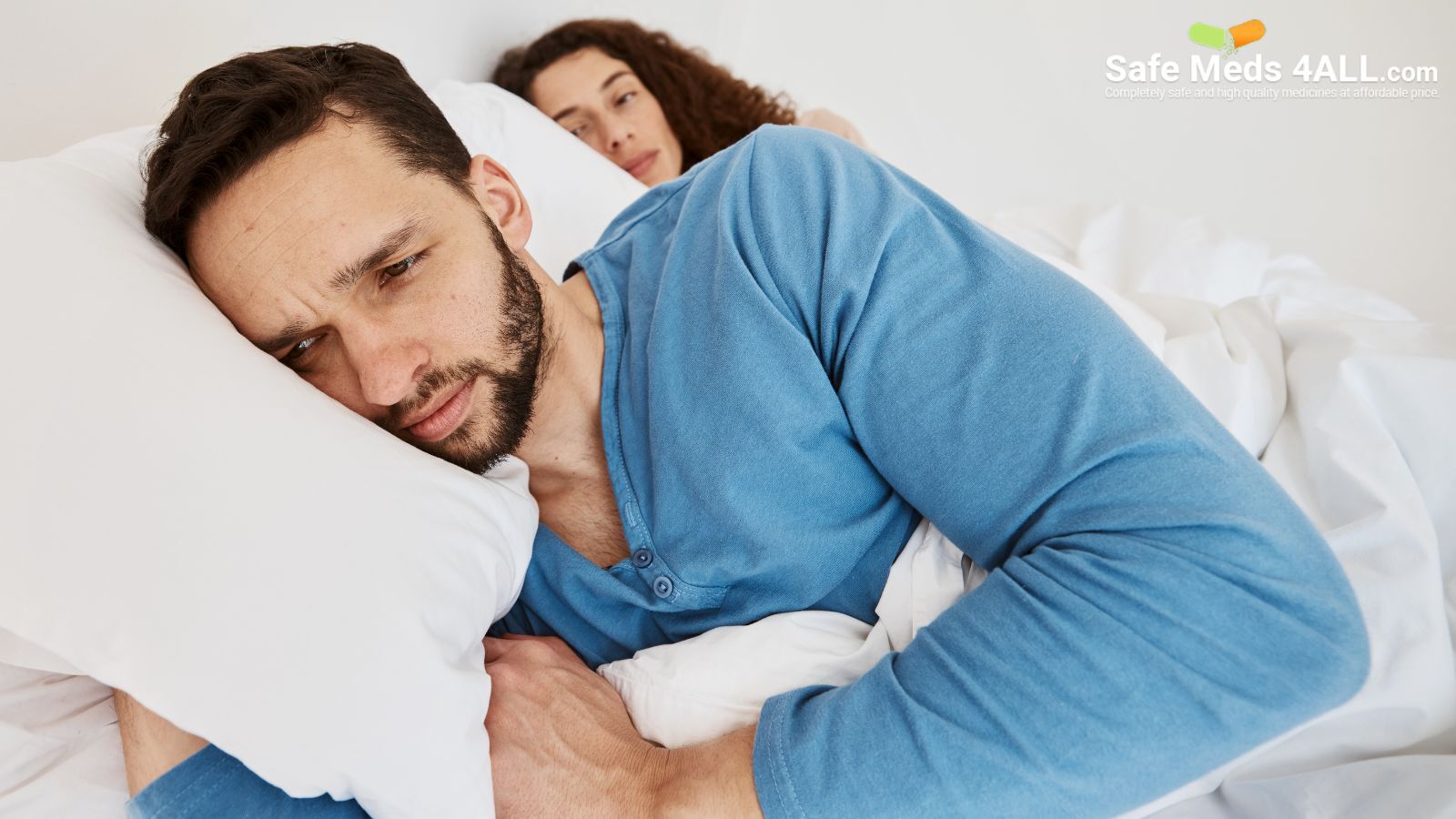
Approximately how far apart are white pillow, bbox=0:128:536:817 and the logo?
2011 millimetres

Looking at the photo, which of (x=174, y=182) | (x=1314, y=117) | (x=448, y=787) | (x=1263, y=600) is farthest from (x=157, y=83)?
(x=1314, y=117)

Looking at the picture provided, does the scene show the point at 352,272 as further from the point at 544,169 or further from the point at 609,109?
the point at 609,109

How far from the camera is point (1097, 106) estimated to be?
6.93 ft

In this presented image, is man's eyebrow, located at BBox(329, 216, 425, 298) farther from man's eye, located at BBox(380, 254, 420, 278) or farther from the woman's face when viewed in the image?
the woman's face

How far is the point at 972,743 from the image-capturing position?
26.4 inches

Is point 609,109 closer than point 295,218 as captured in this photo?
No

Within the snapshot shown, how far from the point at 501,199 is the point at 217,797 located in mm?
678

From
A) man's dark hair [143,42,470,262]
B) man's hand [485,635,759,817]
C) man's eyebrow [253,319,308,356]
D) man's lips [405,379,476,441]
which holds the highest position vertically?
man's dark hair [143,42,470,262]

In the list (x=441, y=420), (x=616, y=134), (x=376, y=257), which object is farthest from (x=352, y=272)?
(x=616, y=134)

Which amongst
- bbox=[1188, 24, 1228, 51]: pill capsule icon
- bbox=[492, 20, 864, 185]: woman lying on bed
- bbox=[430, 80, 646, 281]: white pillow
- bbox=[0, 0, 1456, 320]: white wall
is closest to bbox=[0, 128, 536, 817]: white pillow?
bbox=[430, 80, 646, 281]: white pillow

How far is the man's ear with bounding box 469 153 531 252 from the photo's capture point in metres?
1.07

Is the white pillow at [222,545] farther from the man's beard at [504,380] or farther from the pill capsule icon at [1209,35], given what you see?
the pill capsule icon at [1209,35]

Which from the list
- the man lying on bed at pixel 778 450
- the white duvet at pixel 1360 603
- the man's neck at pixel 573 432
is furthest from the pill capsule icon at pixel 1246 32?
the man's neck at pixel 573 432

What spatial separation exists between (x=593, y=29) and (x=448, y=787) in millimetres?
1767
